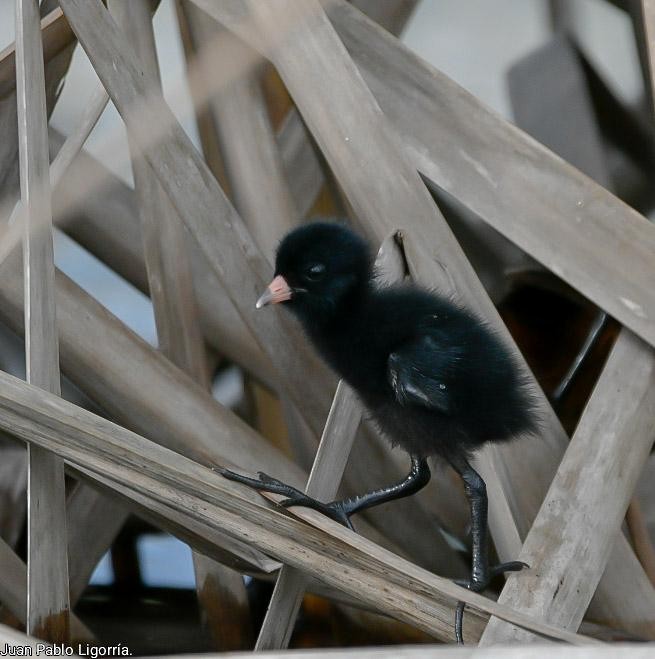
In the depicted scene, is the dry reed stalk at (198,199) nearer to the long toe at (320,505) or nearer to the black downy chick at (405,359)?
the black downy chick at (405,359)

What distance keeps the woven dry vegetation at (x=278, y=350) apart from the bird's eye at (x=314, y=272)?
12cm

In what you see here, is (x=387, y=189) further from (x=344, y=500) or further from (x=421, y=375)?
(x=344, y=500)

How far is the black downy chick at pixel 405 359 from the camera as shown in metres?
1.40

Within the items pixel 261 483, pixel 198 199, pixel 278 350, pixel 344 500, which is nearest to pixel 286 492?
pixel 261 483

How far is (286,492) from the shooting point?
1.35 meters

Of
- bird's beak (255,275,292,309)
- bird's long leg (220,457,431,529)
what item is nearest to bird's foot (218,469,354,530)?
bird's long leg (220,457,431,529)

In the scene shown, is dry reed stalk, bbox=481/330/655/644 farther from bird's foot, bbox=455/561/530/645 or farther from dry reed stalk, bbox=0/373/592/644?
dry reed stalk, bbox=0/373/592/644

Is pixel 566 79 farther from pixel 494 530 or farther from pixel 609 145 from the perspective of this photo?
pixel 494 530

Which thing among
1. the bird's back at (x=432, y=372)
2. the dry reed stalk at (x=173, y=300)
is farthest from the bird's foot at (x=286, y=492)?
the dry reed stalk at (x=173, y=300)

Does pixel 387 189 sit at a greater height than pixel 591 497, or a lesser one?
greater

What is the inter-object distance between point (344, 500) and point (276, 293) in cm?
35

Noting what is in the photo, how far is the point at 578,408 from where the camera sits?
223 centimetres

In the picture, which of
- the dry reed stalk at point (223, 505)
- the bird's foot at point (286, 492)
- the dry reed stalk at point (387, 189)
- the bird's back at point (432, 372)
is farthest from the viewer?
the dry reed stalk at point (387, 189)

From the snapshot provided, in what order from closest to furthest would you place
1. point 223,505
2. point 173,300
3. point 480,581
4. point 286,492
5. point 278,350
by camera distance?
point 223,505 → point 286,492 → point 480,581 → point 278,350 → point 173,300
